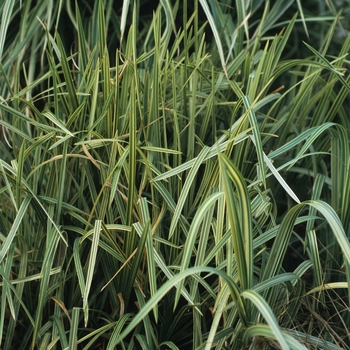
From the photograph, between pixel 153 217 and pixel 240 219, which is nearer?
pixel 240 219

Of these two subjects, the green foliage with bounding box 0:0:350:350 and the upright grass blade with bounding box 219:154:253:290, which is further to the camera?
the green foliage with bounding box 0:0:350:350

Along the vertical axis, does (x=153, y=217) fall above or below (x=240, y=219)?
below

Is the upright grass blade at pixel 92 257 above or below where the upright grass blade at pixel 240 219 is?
below

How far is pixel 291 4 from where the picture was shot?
1.97 m

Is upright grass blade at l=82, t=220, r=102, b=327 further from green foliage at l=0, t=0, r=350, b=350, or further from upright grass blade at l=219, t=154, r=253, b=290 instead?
upright grass blade at l=219, t=154, r=253, b=290

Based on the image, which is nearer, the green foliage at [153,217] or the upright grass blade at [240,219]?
the upright grass blade at [240,219]

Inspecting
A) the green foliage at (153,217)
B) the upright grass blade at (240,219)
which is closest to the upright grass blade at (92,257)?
the green foliage at (153,217)

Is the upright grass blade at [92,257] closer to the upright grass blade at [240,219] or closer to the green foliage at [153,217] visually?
the green foliage at [153,217]

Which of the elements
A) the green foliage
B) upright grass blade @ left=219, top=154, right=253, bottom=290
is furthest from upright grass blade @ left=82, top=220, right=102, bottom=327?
upright grass blade @ left=219, top=154, right=253, bottom=290

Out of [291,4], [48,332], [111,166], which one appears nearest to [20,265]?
[48,332]

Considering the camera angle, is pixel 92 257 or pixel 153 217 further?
pixel 153 217

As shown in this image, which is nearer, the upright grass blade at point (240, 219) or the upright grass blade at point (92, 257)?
the upright grass blade at point (240, 219)

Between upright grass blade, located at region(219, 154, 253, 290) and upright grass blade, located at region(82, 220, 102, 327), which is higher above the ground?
upright grass blade, located at region(219, 154, 253, 290)

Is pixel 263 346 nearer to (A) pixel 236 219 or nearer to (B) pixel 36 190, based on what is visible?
(A) pixel 236 219
